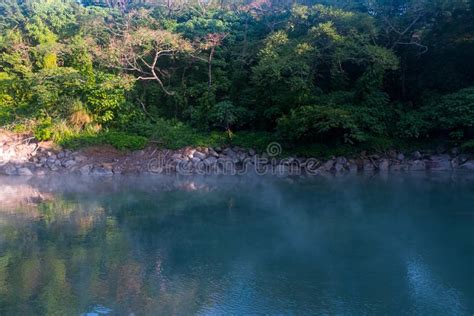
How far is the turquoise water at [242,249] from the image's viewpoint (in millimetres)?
6148

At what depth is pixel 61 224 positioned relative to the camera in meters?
10.1

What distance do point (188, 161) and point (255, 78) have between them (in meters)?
3.81

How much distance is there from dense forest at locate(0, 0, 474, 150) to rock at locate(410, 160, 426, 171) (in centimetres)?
91

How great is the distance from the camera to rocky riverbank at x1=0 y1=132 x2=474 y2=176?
15.6 meters

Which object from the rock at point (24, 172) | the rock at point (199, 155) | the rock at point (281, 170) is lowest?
the rock at point (24, 172)

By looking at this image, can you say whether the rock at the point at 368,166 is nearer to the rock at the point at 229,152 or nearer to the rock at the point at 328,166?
the rock at the point at 328,166

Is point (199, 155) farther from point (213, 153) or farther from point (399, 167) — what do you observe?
point (399, 167)

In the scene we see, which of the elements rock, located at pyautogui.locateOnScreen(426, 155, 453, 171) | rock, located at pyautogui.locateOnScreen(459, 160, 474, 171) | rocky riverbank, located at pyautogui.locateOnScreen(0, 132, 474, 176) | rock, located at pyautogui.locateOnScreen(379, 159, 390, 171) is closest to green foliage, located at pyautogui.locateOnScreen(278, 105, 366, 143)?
rocky riverbank, located at pyautogui.locateOnScreen(0, 132, 474, 176)

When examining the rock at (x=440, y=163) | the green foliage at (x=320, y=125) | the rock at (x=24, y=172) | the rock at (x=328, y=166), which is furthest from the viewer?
the rock at (x=24, y=172)

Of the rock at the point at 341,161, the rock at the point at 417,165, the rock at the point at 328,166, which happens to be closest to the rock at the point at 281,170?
the rock at the point at 328,166

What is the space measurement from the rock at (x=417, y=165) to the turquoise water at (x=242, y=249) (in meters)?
1.89

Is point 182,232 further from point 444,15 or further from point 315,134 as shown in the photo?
point 444,15

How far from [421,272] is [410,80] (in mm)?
12146

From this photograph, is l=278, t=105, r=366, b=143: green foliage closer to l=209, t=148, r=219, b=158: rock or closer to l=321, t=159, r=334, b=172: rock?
l=321, t=159, r=334, b=172: rock
